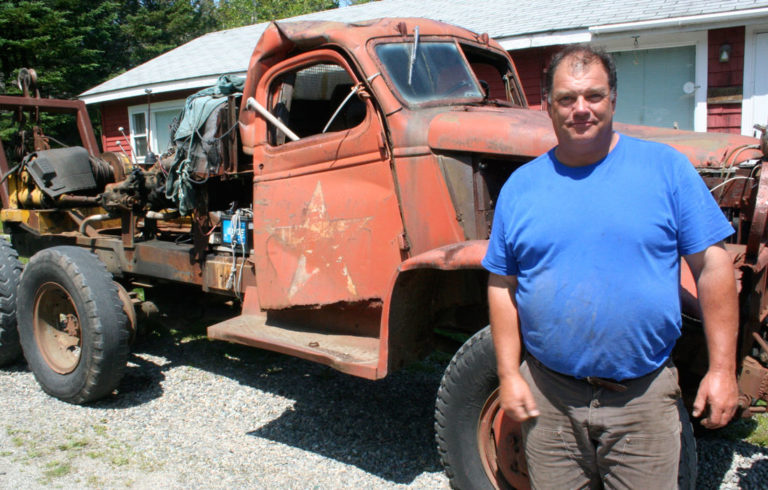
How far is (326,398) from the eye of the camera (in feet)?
15.8

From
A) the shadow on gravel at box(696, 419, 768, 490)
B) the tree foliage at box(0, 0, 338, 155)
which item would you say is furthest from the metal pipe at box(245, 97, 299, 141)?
the tree foliage at box(0, 0, 338, 155)

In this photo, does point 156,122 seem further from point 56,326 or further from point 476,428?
point 476,428

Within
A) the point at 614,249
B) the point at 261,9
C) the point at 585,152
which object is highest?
the point at 261,9

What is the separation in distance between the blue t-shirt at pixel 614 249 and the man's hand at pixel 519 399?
0.13 meters

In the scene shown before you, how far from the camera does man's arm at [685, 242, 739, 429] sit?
188cm

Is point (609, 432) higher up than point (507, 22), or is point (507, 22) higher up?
point (507, 22)

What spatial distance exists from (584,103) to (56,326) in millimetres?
4493

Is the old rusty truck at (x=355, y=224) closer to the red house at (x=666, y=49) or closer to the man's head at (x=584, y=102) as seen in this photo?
the man's head at (x=584, y=102)

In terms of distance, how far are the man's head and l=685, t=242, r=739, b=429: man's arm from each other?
0.41 m

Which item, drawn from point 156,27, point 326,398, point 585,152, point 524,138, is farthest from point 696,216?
point 156,27

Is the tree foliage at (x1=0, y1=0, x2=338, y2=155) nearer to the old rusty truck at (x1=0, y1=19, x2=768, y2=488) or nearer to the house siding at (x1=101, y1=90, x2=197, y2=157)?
the house siding at (x1=101, y1=90, x2=197, y2=157)

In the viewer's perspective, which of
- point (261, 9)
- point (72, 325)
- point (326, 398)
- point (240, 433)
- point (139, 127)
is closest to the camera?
point (240, 433)

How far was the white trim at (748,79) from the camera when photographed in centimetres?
891

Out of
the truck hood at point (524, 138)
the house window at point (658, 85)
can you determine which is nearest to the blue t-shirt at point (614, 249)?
the truck hood at point (524, 138)
